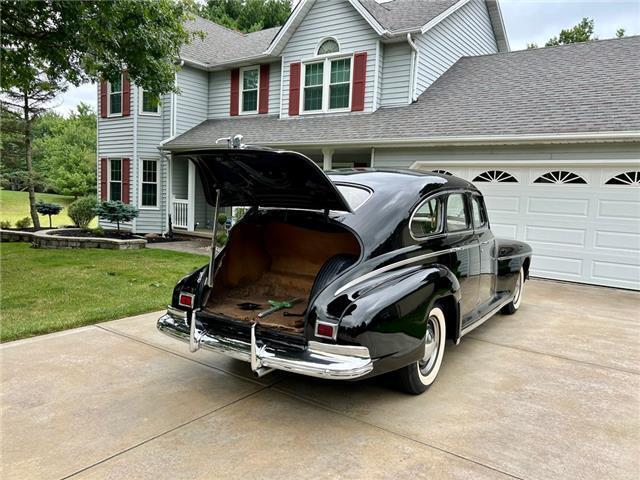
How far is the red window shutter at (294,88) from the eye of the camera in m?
12.7

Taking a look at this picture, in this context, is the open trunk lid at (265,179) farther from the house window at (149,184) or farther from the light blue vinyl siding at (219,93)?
the light blue vinyl siding at (219,93)

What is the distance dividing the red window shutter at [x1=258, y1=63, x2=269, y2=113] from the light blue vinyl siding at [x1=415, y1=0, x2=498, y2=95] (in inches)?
195

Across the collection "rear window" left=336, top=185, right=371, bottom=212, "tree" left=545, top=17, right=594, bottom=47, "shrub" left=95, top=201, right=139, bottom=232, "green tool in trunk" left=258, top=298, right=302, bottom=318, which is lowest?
"green tool in trunk" left=258, top=298, right=302, bottom=318

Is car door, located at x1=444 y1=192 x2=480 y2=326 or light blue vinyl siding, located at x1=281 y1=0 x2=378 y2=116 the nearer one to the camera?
car door, located at x1=444 y1=192 x2=480 y2=326

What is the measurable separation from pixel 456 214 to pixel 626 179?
533 cm

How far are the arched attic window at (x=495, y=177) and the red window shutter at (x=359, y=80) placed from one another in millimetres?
3929

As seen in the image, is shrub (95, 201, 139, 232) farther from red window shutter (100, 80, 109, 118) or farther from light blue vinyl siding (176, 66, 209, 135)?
red window shutter (100, 80, 109, 118)

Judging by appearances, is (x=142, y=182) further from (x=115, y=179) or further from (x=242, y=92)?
(x=242, y=92)

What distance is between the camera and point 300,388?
11.7ft

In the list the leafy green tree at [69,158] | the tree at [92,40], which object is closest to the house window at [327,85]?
the tree at [92,40]

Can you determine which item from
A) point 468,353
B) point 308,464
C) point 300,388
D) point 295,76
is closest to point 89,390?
point 300,388

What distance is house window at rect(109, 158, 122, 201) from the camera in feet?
49.9

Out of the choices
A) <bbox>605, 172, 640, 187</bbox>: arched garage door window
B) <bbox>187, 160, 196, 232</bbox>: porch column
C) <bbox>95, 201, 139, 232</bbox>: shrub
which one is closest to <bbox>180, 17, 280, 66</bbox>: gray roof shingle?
<bbox>187, 160, 196, 232</bbox>: porch column

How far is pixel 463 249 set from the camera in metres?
4.22
